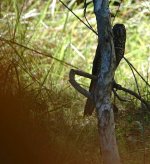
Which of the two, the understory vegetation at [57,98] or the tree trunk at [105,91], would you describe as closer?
the tree trunk at [105,91]

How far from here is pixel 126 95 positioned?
3.67m

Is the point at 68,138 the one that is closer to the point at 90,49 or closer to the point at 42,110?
the point at 42,110

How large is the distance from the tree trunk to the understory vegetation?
173mm

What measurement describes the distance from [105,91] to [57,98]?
80 cm

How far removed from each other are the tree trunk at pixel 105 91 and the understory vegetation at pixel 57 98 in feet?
0.57

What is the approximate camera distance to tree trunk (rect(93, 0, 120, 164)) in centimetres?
200

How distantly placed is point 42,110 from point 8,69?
0.29 m

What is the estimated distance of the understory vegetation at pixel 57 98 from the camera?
2139 mm

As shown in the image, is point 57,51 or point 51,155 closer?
point 51,155

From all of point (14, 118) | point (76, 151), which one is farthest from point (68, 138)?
point (14, 118)

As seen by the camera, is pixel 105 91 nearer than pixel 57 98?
Yes

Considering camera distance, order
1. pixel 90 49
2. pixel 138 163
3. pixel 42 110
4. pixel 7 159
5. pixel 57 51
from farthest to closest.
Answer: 1. pixel 90 49
2. pixel 57 51
3. pixel 138 163
4. pixel 42 110
5. pixel 7 159

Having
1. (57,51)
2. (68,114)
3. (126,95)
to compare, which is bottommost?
(68,114)

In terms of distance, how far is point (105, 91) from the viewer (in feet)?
6.63
